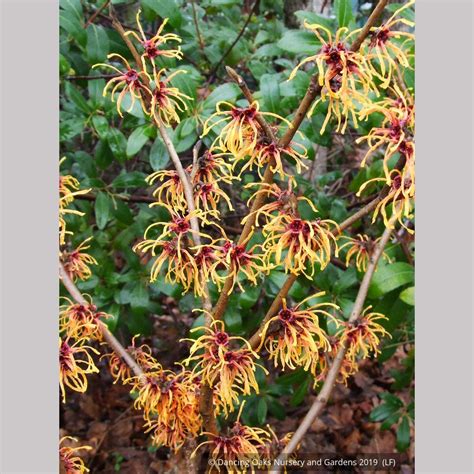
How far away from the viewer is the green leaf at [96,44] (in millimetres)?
904

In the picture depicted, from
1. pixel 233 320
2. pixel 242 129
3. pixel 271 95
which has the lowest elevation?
pixel 233 320

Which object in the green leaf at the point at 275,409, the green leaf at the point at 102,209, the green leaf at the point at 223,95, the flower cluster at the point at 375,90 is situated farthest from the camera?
the green leaf at the point at 275,409

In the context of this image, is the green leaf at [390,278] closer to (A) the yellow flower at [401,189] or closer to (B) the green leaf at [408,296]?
(B) the green leaf at [408,296]

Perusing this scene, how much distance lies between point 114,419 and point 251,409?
1.14 feet

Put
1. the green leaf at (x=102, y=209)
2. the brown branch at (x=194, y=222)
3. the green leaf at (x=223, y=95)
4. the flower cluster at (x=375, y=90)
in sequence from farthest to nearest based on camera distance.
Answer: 1. the green leaf at (x=102, y=209)
2. the green leaf at (x=223, y=95)
3. the brown branch at (x=194, y=222)
4. the flower cluster at (x=375, y=90)

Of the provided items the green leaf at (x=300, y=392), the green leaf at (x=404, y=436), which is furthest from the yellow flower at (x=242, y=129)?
the green leaf at (x=404, y=436)

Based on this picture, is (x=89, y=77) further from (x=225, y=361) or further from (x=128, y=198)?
(x=225, y=361)

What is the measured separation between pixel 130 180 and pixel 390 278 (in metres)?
0.48

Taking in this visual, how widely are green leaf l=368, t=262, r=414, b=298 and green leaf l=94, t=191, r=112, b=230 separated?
47 centimetres

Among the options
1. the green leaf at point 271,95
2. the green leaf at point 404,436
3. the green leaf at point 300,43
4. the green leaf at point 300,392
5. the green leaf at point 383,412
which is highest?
the green leaf at point 300,43

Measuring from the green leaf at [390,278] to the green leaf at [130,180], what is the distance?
1.47 feet

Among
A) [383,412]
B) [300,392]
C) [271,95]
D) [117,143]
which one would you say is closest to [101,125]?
[117,143]

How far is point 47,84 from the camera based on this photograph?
64 cm

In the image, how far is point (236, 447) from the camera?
0.66m
